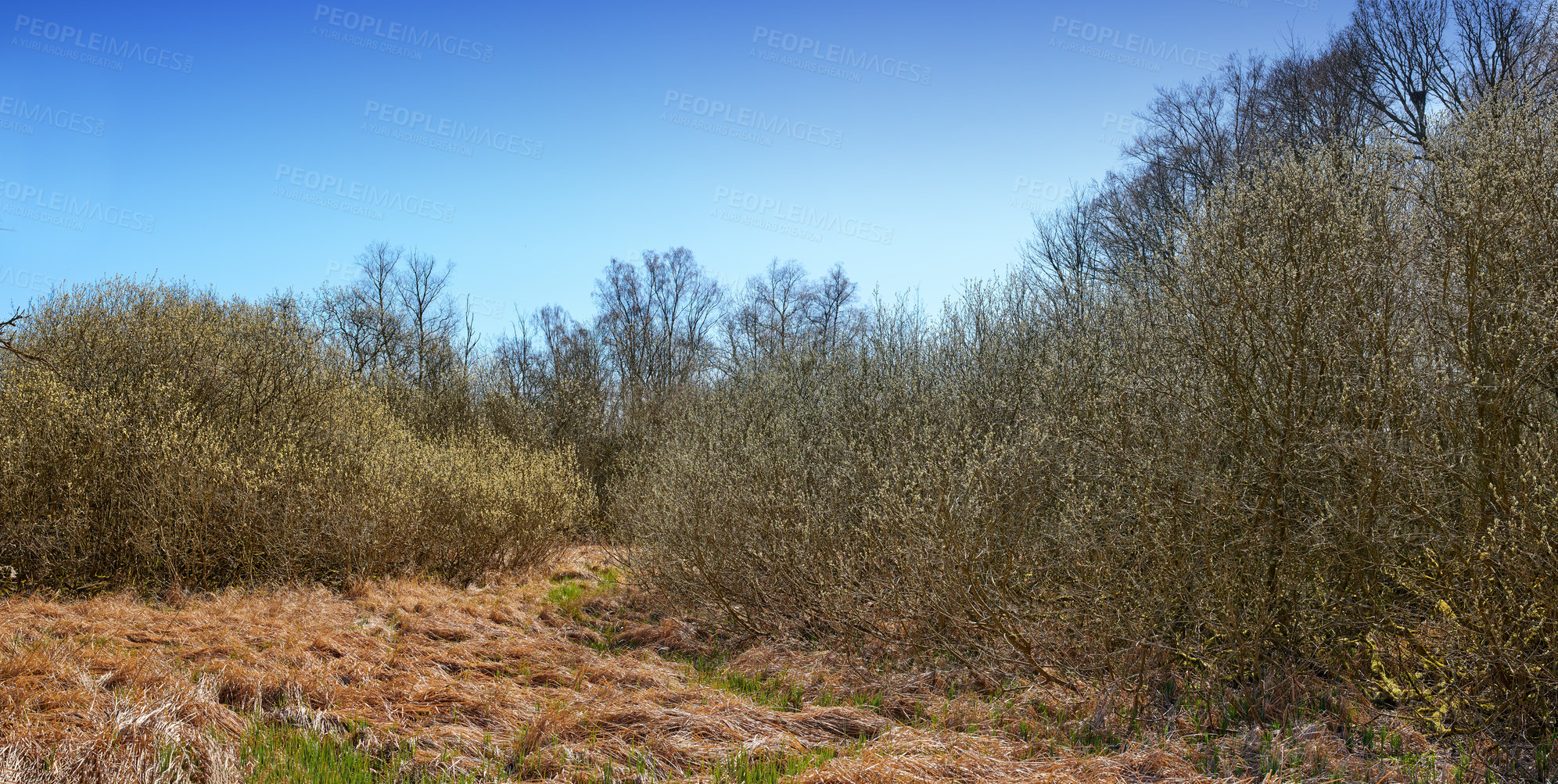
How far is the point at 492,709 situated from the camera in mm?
5234

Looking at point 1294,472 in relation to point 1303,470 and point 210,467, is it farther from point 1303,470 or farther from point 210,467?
point 210,467

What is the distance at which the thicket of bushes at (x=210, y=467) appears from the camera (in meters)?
9.31

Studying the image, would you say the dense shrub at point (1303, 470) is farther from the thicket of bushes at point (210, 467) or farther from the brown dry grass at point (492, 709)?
the thicket of bushes at point (210, 467)

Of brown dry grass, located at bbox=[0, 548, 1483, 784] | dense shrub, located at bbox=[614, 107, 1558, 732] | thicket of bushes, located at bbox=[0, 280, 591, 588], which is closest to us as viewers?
brown dry grass, located at bbox=[0, 548, 1483, 784]

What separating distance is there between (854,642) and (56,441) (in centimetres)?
980

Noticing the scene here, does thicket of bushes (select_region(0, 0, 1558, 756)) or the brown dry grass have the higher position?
thicket of bushes (select_region(0, 0, 1558, 756))

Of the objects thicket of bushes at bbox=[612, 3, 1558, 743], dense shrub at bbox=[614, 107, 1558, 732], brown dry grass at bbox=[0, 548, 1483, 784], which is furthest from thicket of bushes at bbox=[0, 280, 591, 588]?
dense shrub at bbox=[614, 107, 1558, 732]

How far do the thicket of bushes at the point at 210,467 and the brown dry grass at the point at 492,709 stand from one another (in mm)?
1337

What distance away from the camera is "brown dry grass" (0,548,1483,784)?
4.14 meters

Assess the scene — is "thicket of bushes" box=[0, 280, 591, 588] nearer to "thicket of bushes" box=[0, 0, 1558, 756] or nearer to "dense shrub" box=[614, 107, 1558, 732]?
"thicket of bushes" box=[0, 0, 1558, 756]

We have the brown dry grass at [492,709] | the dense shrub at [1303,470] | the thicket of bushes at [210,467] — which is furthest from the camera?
the thicket of bushes at [210,467]

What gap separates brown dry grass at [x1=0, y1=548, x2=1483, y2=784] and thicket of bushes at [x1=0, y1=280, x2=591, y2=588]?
1.34m

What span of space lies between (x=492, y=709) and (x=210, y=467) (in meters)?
7.18

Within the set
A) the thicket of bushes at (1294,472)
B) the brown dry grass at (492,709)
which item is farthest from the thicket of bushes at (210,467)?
the thicket of bushes at (1294,472)
